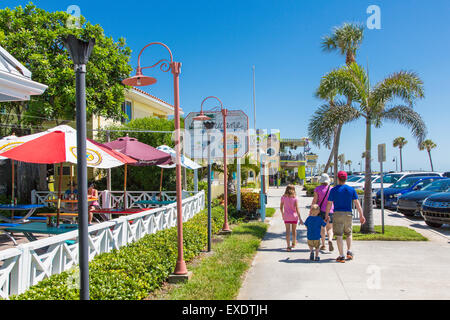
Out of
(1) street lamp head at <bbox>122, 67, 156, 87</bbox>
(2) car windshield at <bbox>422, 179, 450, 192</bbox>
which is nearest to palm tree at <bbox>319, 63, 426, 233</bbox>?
(2) car windshield at <bbox>422, 179, 450, 192</bbox>

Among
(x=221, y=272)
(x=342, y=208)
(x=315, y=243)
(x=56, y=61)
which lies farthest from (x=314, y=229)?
(x=56, y=61)

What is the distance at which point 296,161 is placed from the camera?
184 feet

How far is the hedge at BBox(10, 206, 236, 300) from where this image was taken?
172 inches

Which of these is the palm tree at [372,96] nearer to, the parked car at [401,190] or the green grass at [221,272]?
the green grass at [221,272]

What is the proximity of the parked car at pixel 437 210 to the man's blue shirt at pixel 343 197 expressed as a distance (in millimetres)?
5725

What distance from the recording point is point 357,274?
21.5ft

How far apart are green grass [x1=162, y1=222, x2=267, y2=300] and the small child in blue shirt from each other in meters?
1.29

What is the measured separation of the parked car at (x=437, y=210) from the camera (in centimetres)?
1149

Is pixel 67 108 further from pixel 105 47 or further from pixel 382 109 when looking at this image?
pixel 382 109

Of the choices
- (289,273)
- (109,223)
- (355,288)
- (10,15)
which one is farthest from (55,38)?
(355,288)

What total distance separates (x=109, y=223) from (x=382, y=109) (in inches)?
337

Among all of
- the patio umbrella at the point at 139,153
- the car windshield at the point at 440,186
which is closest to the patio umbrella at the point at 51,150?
the patio umbrella at the point at 139,153

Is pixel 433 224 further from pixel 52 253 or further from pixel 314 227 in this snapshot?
pixel 52 253
